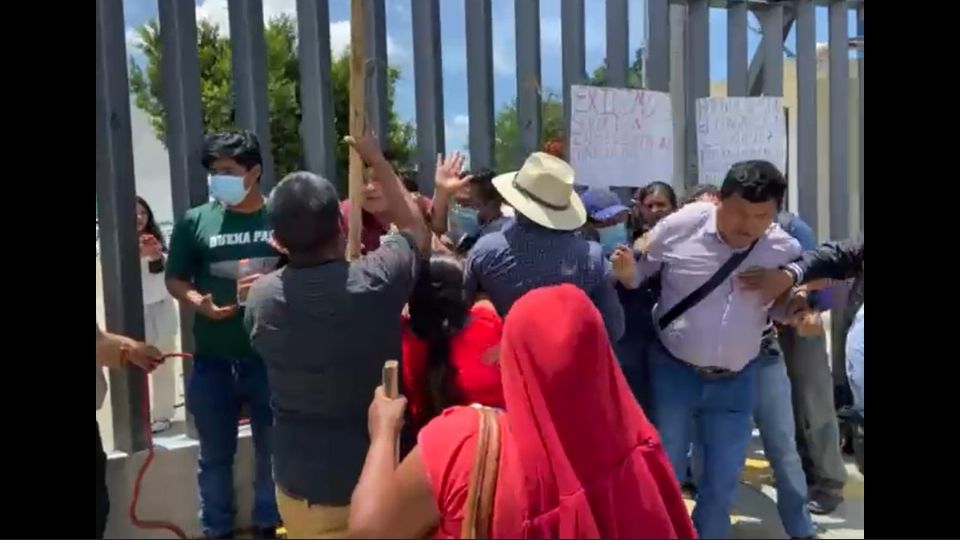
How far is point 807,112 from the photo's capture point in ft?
17.5

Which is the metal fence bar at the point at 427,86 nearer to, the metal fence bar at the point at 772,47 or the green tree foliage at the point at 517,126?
the green tree foliage at the point at 517,126

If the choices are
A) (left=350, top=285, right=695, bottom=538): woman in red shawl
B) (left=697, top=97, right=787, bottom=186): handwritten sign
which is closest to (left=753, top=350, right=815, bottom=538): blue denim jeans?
(left=697, top=97, right=787, bottom=186): handwritten sign

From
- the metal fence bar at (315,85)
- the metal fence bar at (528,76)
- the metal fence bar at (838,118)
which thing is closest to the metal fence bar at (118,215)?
the metal fence bar at (315,85)

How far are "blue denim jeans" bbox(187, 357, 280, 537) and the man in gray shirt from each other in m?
1.00

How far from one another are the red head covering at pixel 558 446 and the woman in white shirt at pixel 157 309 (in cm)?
283

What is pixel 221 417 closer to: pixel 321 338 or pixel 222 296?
pixel 222 296

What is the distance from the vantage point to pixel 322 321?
2.51m

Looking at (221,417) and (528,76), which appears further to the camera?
(528,76)

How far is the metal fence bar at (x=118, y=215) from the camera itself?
3.60 meters

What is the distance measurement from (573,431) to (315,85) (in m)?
2.58

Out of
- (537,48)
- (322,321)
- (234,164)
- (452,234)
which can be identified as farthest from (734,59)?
(322,321)

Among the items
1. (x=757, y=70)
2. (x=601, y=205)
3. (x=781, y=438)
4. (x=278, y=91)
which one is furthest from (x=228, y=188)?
(x=278, y=91)

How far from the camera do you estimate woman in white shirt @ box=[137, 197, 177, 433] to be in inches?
172
